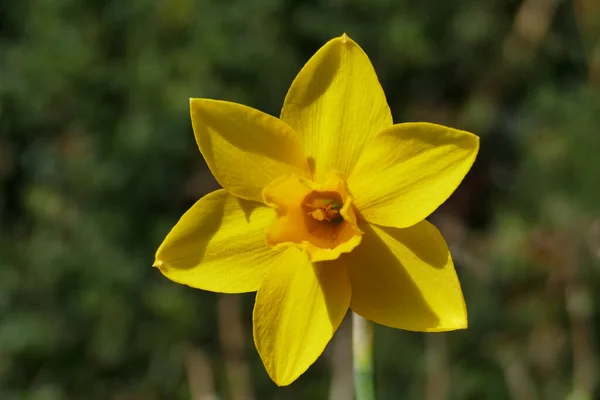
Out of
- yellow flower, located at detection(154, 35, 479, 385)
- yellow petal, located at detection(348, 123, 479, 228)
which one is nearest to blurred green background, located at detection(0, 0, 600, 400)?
yellow flower, located at detection(154, 35, 479, 385)

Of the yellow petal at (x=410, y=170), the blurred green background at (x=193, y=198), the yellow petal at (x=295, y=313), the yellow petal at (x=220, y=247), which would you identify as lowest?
the blurred green background at (x=193, y=198)

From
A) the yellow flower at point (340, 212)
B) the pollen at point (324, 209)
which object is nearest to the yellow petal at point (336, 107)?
the yellow flower at point (340, 212)

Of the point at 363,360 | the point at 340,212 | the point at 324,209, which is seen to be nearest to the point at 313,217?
the point at 324,209

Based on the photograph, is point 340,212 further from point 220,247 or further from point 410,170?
point 220,247

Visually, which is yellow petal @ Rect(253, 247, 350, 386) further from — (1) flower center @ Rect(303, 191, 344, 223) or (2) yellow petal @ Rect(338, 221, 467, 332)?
(1) flower center @ Rect(303, 191, 344, 223)

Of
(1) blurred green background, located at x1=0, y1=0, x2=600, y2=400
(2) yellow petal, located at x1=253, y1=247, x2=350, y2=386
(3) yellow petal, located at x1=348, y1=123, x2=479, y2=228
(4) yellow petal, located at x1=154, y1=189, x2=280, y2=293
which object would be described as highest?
(3) yellow petal, located at x1=348, y1=123, x2=479, y2=228

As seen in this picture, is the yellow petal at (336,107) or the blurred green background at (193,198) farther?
the blurred green background at (193,198)

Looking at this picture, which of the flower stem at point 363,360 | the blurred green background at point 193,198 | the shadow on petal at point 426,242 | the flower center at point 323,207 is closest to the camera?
the flower stem at point 363,360

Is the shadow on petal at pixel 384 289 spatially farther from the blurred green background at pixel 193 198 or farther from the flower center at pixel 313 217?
the blurred green background at pixel 193 198
